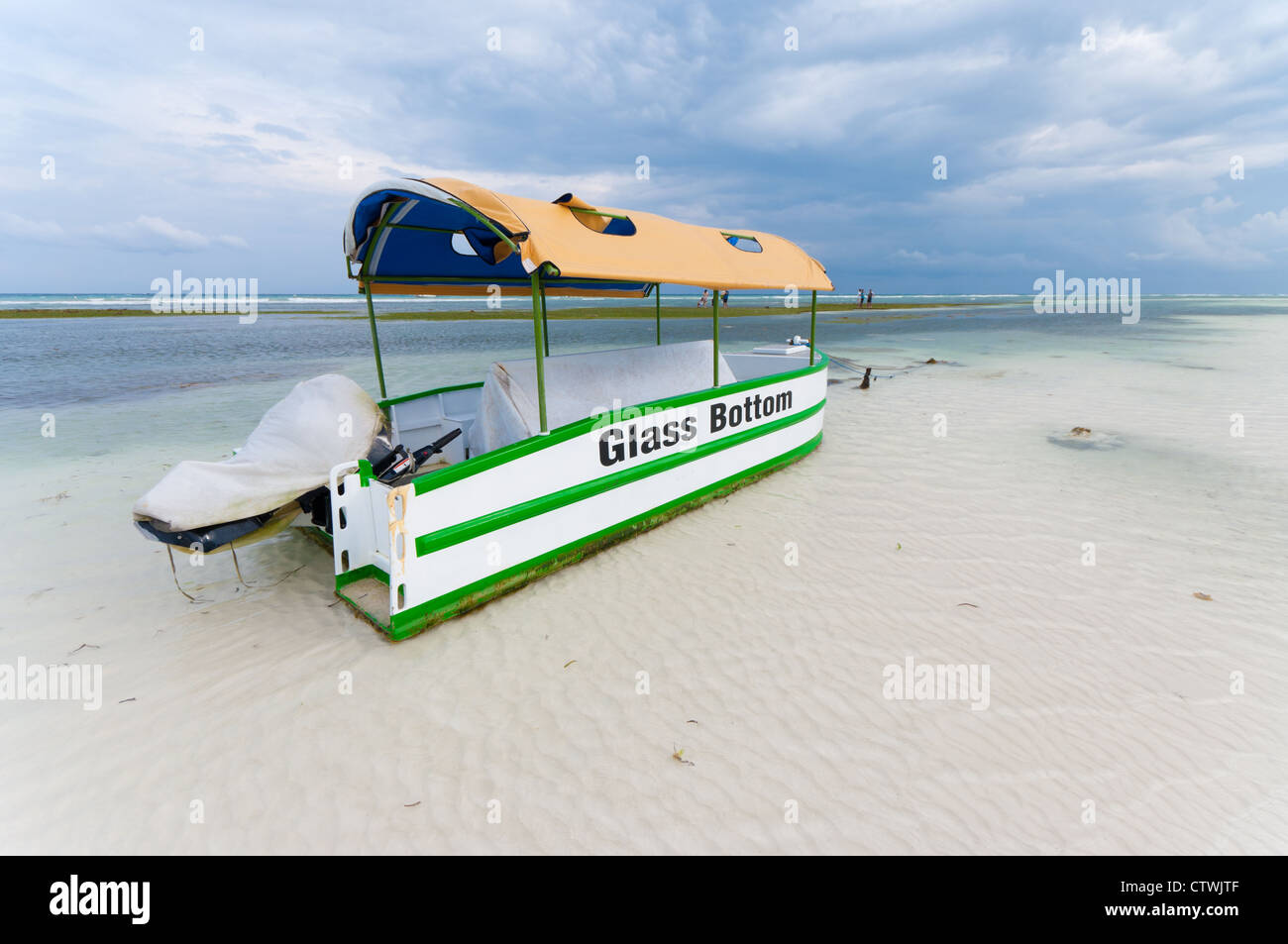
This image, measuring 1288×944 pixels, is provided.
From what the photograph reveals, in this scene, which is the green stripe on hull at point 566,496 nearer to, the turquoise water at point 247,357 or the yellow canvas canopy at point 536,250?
the yellow canvas canopy at point 536,250

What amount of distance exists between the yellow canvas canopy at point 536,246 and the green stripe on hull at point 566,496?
1758 millimetres

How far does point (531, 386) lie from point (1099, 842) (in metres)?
5.24

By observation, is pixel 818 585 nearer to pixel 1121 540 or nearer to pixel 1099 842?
pixel 1099 842

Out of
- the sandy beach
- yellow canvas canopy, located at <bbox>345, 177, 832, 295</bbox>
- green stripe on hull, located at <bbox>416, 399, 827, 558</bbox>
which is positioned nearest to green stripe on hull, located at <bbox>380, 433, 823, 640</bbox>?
the sandy beach

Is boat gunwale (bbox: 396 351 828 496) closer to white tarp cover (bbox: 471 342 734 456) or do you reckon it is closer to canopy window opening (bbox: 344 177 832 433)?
canopy window opening (bbox: 344 177 832 433)

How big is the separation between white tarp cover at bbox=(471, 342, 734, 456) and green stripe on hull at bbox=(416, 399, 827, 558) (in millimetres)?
706

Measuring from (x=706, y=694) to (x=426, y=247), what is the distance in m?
5.92

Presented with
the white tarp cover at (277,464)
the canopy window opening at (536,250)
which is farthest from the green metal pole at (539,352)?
the white tarp cover at (277,464)

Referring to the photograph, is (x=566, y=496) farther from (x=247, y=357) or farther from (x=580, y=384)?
(x=247, y=357)

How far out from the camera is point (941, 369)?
60.5ft

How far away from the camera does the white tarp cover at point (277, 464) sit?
391cm

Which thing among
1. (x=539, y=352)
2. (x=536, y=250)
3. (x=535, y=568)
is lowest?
(x=535, y=568)

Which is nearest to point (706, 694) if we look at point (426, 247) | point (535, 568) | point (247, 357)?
point (535, 568)

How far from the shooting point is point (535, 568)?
16.4 feet
